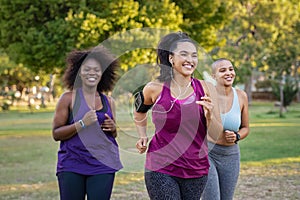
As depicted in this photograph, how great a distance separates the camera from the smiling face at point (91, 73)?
495cm

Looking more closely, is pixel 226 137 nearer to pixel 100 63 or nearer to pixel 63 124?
pixel 100 63

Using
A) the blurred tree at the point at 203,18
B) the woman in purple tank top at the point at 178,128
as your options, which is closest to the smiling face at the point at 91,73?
the woman in purple tank top at the point at 178,128

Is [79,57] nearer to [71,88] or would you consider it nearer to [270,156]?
[71,88]

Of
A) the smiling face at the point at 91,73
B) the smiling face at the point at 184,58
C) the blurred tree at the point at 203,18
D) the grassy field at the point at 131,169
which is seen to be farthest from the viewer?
the blurred tree at the point at 203,18

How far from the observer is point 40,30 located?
57.3 feet

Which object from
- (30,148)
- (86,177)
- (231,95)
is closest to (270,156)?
(30,148)

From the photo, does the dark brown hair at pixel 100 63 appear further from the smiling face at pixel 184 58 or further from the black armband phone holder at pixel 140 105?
the smiling face at pixel 184 58

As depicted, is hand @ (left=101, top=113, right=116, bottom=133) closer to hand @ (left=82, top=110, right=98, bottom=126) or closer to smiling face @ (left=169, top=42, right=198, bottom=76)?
hand @ (left=82, top=110, right=98, bottom=126)

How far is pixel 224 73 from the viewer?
17.7 ft

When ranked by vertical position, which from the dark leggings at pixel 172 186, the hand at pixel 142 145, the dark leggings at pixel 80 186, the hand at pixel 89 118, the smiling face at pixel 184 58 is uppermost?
the smiling face at pixel 184 58

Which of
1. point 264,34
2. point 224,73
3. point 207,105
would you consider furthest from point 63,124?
point 264,34

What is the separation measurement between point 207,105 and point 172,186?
61 cm

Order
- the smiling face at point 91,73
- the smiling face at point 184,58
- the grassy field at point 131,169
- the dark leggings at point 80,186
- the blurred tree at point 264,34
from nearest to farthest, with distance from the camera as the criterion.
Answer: the smiling face at point 184,58
the dark leggings at point 80,186
the smiling face at point 91,73
the grassy field at point 131,169
the blurred tree at point 264,34

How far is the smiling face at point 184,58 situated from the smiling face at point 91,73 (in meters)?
0.87
